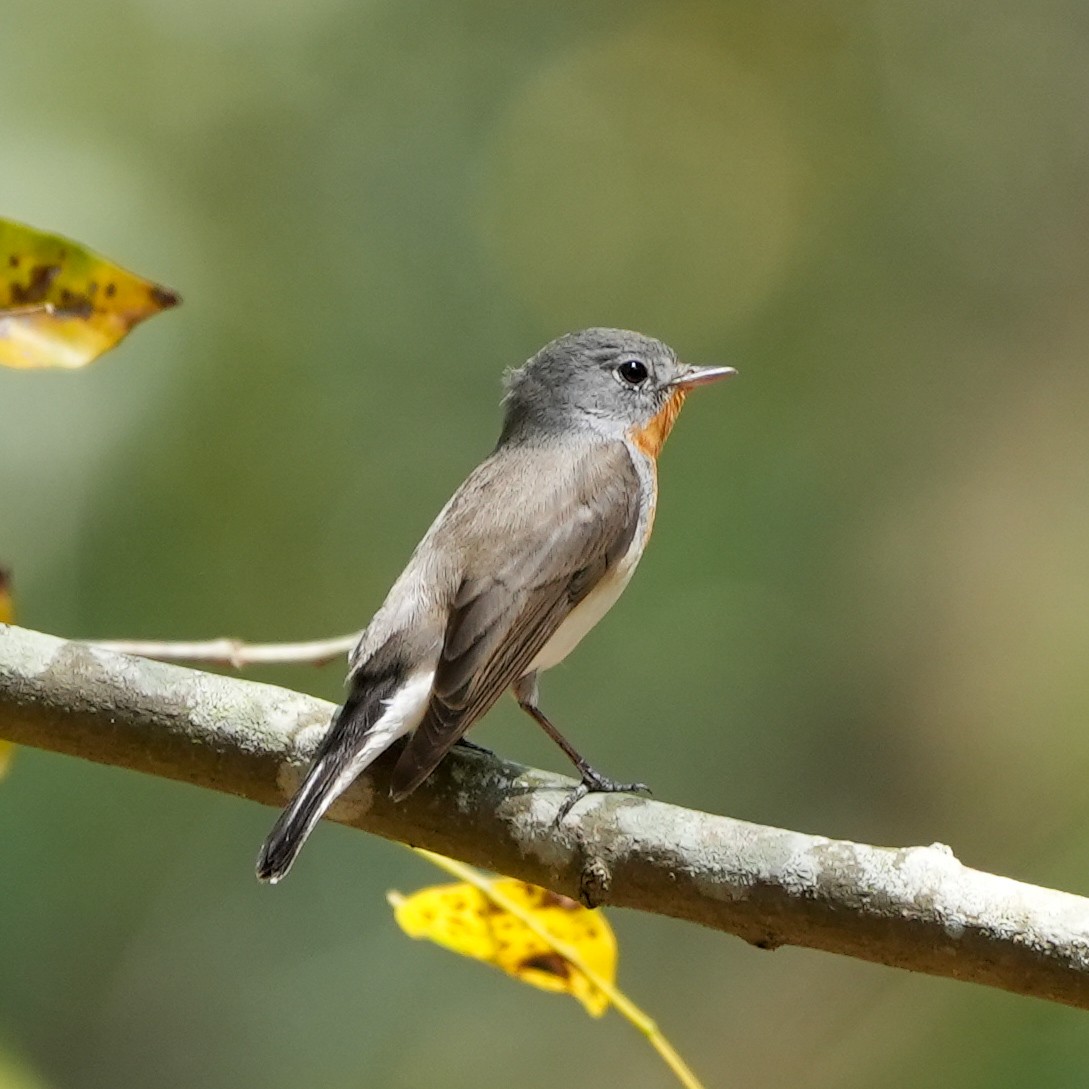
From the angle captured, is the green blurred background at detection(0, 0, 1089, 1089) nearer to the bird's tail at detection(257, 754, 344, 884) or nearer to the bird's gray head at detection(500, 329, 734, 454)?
the bird's gray head at detection(500, 329, 734, 454)

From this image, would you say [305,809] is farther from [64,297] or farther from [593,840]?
[64,297]

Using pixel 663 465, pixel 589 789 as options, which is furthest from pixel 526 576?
pixel 663 465

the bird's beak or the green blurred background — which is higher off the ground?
the bird's beak

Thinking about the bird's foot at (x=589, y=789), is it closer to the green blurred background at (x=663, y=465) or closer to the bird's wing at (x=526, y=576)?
the bird's wing at (x=526, y=576)

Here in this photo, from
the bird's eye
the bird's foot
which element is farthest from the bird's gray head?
the bird's foot

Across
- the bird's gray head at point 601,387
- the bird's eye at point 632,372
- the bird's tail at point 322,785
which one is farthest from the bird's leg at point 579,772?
the bird's eye at point 632,372

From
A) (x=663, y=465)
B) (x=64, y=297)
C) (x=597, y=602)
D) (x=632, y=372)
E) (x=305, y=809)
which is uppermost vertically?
(x=64, y=297)

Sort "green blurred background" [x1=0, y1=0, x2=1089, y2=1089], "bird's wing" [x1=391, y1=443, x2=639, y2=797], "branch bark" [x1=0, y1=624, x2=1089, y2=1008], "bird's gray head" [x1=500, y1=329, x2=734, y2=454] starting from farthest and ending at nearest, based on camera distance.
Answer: "green blurred background" [x1=0, y1=0, x2=1089, y2=1089] → "bird's gray head" [x1=500, y1=329, x2=734, y2=454] → "bird's wing" [x1=391, y1=443, x2=639, y2=797] → "branch bark" [x1=0, y1=624, x2=1089, y2=1008]
